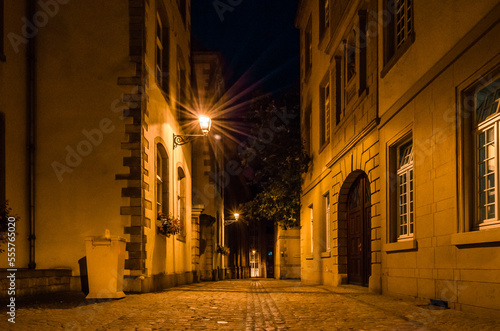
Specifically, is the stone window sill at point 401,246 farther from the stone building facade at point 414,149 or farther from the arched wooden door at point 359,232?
the arched wooden door at point 359,232

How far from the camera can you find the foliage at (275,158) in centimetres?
2089

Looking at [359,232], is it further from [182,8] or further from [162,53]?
[182,8]

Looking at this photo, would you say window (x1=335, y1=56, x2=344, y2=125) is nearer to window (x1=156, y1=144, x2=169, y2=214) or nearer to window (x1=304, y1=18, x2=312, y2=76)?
window (x1=156, y1=144, x2=169, y2=214)

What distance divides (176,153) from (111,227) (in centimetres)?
538

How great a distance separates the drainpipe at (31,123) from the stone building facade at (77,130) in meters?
0.02

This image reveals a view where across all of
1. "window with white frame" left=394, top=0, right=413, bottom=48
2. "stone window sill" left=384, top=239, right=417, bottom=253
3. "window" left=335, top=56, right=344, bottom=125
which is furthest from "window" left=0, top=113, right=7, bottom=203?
"window" left=335, top=56, right=344, bottom=125

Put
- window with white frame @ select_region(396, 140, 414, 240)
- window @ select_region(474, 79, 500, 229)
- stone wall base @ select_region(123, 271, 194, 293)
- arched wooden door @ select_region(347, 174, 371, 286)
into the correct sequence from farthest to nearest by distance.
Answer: arched wooden door @ select_region(347, 174, 371, 286), stone wall base @ select_region(123, 271, 194, 293), window with white frame @ select_region(396, 140, 414, 240), window @ select_region(474, 79, 500, 229)

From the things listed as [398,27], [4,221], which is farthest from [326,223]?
[4,221]

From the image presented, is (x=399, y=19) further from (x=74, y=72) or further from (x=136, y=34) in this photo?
(x=74, y=72)

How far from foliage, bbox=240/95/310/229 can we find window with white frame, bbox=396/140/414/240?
10411 millimetres

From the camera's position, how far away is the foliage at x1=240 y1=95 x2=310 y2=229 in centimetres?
2089

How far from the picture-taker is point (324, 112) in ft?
57.0

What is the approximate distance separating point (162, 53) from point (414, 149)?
872 cm

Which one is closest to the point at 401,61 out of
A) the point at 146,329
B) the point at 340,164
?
the point at 340,164
